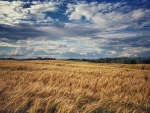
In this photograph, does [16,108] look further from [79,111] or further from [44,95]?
[79,111]

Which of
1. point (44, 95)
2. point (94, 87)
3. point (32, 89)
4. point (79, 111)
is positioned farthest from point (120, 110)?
point (94, 87)

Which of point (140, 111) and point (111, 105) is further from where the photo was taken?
point (111, 105)

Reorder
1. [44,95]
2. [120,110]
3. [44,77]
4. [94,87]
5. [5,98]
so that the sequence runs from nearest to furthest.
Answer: [120,110]
[5,98]
[44,95]
[94,87]
[44,77]

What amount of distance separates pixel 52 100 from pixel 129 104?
1579mm

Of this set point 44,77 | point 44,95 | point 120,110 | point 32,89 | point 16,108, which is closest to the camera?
point 120,110

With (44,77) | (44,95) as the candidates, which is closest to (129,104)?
(44,95)

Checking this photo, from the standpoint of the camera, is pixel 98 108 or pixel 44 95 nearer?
pixel 98 108

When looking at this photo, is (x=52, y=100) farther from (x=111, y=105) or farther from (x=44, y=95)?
(x=111, y=105)

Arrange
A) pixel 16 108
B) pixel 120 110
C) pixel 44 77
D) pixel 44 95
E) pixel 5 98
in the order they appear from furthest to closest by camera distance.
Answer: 1. pixel 44 77
2. pixel 44 95
3. pixel 5 98
4. pixel 16 108
5. pixel 120 110

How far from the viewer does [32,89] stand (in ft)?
13.3

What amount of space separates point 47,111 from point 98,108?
96 centimetres

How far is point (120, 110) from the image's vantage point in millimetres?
2795

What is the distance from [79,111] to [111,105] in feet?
2.30

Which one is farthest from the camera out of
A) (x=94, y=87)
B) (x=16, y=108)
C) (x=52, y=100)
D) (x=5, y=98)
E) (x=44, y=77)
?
(x=44, y=77)
